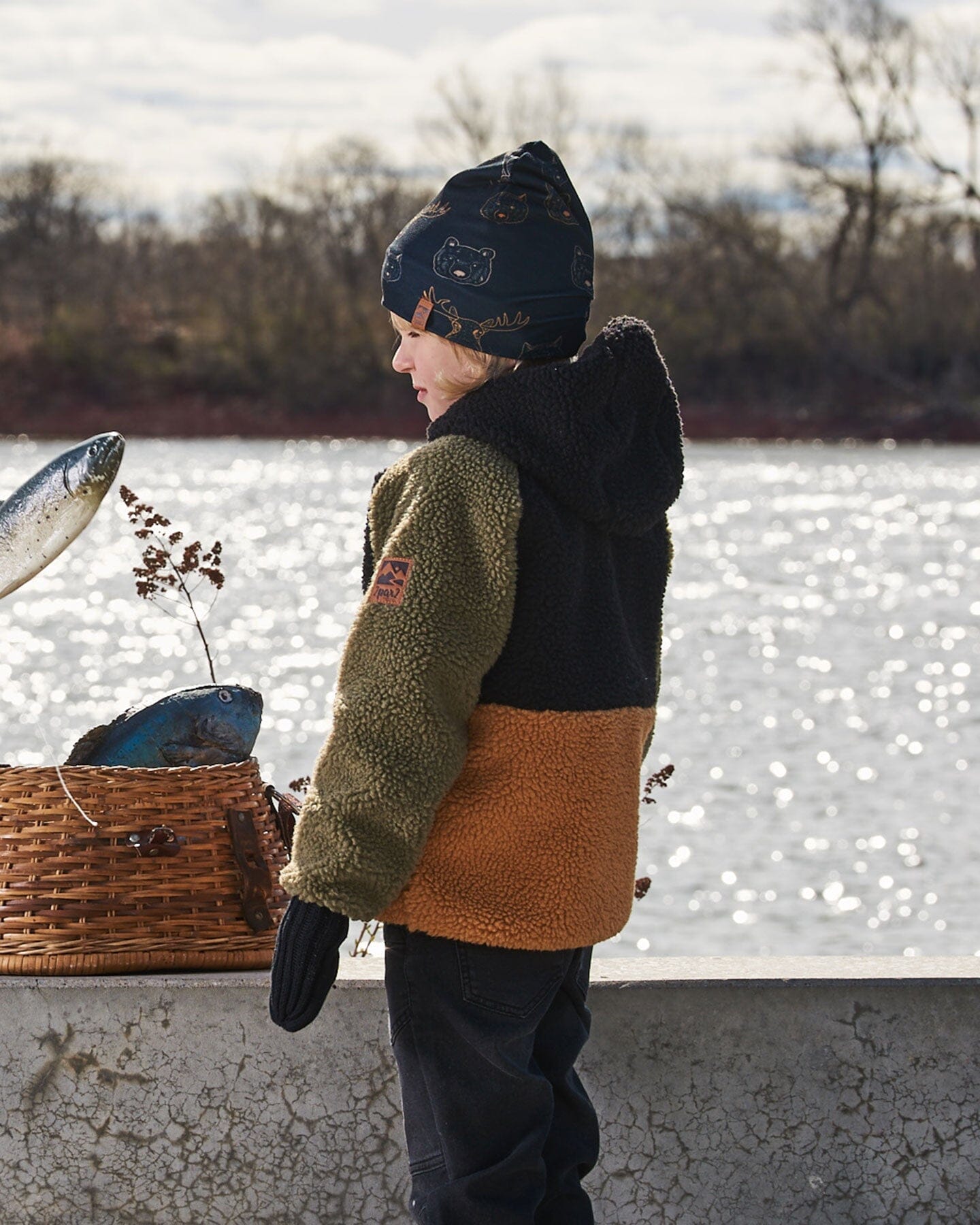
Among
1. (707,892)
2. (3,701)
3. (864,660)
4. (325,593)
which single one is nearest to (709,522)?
(325,593)

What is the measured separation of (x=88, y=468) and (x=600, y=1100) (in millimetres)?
1162

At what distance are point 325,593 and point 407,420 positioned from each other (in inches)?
1064

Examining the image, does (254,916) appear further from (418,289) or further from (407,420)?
(407,420)

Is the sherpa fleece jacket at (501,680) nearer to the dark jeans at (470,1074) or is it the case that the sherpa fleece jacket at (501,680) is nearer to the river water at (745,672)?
the dark jeans at (470,1074)

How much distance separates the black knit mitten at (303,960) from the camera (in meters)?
1.98

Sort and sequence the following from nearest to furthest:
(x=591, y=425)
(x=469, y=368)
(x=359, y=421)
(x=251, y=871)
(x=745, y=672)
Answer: (x=591, y=425)
(x=469, y=368)
(x=251, y=871)
(x=745, y=672)
(x=359, y=421)

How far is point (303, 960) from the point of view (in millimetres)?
1977

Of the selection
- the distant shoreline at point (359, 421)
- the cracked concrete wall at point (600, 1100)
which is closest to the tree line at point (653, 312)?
the distant shoreline at point (359, 421)

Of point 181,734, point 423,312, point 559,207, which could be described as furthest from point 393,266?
point 181,734

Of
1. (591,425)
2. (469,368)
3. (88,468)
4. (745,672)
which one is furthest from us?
(745,672)

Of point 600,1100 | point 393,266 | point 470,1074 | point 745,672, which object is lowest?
point 745,672

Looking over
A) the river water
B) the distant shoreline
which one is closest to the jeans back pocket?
the river water

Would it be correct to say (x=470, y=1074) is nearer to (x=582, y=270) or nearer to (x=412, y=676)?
(x=412, y=676)

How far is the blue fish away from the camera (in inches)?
105
